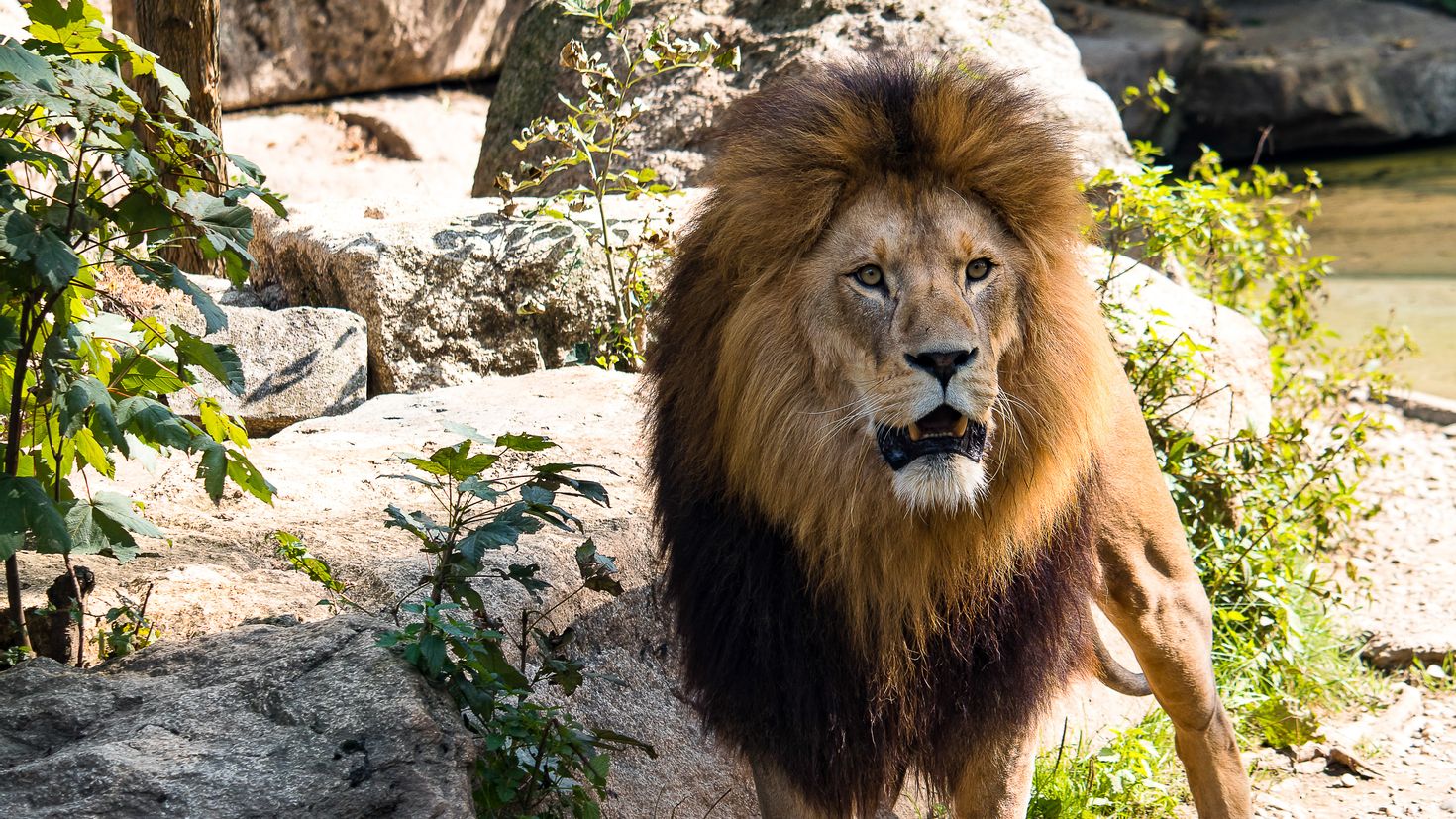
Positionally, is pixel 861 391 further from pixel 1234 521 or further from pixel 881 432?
pixel 1234 521

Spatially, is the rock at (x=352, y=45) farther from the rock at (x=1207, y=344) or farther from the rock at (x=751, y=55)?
the rock at (x=1207, y=344)

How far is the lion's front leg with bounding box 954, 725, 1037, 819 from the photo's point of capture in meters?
2.62

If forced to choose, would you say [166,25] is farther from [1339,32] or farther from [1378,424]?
[1339,32]

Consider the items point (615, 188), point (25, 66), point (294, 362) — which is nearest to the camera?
point (25, 66)

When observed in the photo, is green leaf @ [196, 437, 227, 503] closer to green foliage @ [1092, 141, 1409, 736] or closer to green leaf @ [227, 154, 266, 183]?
green leaf @ [227, 154, 266, 183]

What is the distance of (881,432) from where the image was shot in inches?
88.0

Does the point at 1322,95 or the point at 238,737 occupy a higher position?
the point at 238,737

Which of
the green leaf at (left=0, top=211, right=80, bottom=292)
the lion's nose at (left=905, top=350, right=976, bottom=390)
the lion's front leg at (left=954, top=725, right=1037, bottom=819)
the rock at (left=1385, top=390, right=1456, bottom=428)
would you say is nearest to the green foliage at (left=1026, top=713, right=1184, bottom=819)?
the lion's front leg at (left=954, top=725, right=1037, bottom=819)

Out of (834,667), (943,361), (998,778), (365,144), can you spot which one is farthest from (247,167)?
(365,144)

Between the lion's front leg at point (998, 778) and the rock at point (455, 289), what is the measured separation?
89.8 inches

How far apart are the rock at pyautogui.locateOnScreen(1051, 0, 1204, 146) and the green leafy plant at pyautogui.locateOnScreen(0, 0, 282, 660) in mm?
12018

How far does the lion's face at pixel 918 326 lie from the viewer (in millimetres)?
2146

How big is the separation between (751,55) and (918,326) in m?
3.79

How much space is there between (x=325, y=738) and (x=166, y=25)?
338cm
